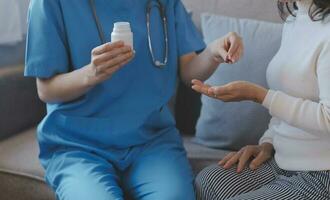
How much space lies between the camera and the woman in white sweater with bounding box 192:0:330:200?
39.0 inches

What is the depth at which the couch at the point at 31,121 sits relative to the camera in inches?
49.2

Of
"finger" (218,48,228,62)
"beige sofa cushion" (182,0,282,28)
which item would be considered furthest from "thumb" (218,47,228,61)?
"beige sofa cushion" (182,0,282,28)

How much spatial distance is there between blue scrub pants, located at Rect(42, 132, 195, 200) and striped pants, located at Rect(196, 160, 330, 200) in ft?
0.17

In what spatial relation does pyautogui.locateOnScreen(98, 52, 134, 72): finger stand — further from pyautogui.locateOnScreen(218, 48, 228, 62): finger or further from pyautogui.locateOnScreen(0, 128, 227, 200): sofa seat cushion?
pyautogui.locateOnScreen(0, 128, 227, 200): sofa seat cushion

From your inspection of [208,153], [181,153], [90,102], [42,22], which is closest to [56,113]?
[90,102]

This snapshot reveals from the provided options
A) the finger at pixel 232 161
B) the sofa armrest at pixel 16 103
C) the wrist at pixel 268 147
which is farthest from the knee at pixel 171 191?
the sofa armrest at pixel 16 103

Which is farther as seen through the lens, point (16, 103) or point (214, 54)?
point (16, 103)

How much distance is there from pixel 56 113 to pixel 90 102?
0.09 metres

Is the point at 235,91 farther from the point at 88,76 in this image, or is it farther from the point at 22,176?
the point at 22,176

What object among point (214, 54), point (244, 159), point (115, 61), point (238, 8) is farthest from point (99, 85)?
point (238, 8)

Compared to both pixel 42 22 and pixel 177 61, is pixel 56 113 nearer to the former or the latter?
pixel 42 22

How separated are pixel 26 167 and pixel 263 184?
0.61 meters

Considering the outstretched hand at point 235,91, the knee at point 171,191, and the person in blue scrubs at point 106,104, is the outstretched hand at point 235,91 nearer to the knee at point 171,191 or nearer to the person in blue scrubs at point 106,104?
the person in blue scrubs at point 106,104

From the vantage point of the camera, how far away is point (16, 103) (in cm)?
146
